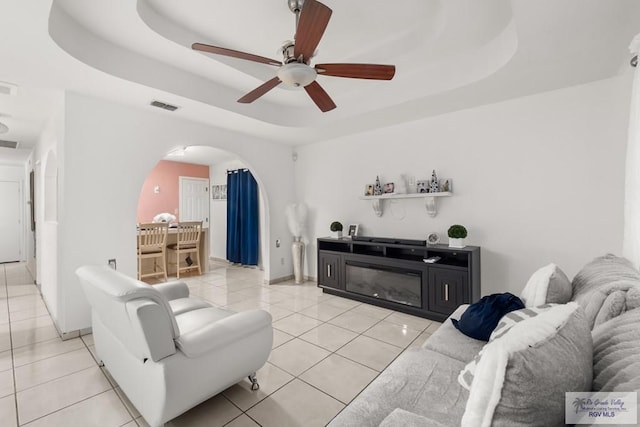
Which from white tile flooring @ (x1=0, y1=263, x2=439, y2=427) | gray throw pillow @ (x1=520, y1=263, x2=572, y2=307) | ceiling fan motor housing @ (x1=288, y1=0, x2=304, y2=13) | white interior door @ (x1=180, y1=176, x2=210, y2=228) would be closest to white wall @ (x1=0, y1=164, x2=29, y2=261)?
white interior door @ (x1=180, y1=176, x2=210, y2=228)

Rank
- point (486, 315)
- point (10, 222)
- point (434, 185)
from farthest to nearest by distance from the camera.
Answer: point (10, 222) < point (434, 185) < point (486, 315)

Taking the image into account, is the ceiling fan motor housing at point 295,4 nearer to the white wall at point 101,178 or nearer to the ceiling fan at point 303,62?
the ceiling fan at point 303,62

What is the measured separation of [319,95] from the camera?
2414 millimetres

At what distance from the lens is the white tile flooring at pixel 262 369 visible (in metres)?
1.79

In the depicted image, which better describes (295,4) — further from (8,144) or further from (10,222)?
(10,222)

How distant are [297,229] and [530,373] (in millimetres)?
4389

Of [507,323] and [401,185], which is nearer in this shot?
[507,323]

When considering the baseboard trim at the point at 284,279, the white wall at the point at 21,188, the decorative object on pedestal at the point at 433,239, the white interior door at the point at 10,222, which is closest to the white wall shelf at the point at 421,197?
the decorative object on pedestal at the point at 433,239

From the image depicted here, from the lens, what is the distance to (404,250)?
381cm

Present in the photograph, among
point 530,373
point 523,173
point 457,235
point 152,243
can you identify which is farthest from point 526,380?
point 152,243

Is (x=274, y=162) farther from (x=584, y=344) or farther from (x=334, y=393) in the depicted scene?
(x=584, y=344)

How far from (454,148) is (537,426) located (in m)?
3.32

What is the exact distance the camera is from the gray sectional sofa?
0.68m

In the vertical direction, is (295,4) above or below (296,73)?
above
